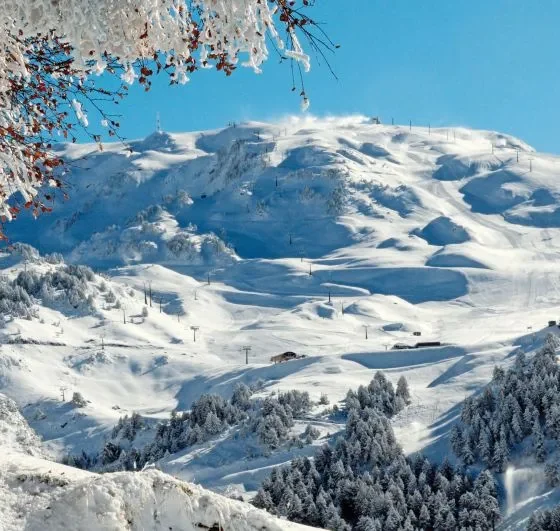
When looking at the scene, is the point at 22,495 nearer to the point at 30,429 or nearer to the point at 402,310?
the point at 30,429

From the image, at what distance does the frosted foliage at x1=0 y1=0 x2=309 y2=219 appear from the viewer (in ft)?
17.8

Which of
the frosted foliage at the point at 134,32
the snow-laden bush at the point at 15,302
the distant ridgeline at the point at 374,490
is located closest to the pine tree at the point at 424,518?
the distant ridgeline at the point at 374,490

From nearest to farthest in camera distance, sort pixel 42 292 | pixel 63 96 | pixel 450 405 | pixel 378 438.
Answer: pixel 63 96
pixel 378 438
pixel 450 405
pixel 42 292

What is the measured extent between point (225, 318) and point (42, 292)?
40617 millimetres

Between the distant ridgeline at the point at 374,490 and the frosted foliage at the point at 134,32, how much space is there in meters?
45.5

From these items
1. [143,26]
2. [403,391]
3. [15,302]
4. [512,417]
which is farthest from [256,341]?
[143,26]

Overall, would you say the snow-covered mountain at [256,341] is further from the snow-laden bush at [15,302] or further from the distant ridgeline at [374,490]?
the distant ridgeline at [374,490]

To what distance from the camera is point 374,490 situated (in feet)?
189

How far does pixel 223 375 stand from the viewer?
356ft

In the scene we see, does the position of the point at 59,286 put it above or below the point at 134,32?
below

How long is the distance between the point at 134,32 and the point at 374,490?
56014mm

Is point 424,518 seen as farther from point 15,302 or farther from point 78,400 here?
point 15,302

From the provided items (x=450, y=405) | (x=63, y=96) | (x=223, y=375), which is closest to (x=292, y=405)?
(x=450, y=405)

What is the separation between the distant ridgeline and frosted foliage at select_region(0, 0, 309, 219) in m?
45.5
